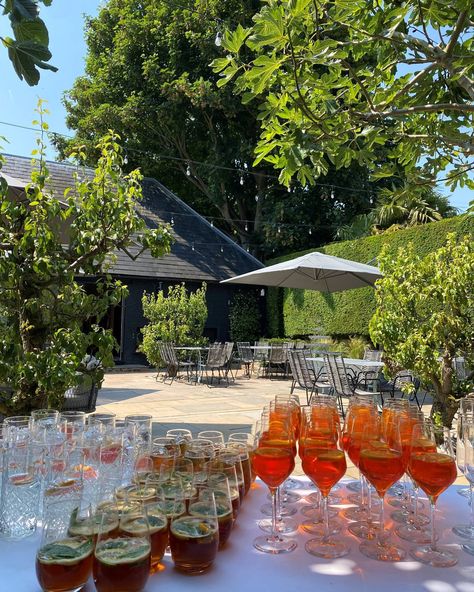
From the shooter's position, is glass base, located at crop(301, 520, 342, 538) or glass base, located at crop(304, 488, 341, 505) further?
glass base, located at crop(304, 488, 341, 505)

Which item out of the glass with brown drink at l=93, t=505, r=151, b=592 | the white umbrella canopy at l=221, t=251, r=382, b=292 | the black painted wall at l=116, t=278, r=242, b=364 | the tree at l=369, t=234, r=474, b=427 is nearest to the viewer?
the glass with brown drink at l=93, t=505, r=151, b=592

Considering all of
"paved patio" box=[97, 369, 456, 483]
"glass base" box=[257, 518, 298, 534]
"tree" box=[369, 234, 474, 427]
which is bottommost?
"paved patio" box=[97, 369, 456, 483]

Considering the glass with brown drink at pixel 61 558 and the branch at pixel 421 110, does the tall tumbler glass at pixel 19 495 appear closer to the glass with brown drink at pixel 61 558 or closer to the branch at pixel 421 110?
the glass with brown drink at pixel 61 558

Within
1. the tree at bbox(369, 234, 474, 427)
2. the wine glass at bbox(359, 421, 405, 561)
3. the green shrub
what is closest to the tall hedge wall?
the green shrub

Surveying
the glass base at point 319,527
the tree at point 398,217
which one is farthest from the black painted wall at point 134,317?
the glass base at point 319,527

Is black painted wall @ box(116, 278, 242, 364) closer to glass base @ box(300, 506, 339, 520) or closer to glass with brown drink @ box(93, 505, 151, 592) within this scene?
glass base @ box(300, 506, 339, 520)

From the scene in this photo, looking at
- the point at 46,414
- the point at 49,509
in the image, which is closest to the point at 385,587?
the point at 49,509

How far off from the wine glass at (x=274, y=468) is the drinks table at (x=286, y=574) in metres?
0.02

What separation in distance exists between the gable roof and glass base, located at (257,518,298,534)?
13140 millimetres

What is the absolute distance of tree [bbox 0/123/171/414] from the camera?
238 cm

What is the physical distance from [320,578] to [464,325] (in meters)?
3.87

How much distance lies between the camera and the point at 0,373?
2311mm

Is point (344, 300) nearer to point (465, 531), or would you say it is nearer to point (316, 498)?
point (316, 498)

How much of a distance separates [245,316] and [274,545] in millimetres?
15276
